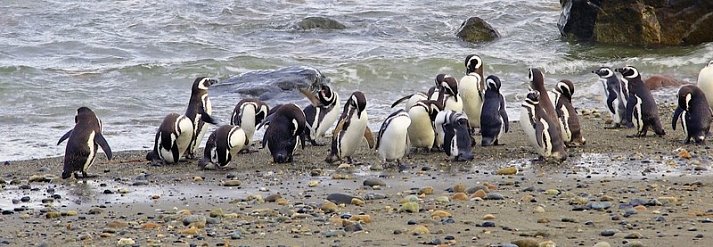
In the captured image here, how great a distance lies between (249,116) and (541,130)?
2.89 meters

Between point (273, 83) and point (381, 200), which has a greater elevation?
point (381, 200)

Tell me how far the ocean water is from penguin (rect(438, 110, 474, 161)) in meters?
2.94

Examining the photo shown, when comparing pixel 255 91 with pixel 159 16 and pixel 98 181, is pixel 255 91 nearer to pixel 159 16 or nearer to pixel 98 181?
pixel 98 181

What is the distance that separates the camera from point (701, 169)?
346 inches

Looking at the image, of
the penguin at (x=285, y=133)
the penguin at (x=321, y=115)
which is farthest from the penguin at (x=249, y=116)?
the penguin at (x=285, y=133)

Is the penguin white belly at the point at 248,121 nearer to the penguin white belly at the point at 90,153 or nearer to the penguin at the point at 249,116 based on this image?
the penguin at the point at 249,116

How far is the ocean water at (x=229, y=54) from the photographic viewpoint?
46.6ft

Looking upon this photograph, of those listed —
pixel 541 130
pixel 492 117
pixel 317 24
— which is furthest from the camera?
pixel 317 24

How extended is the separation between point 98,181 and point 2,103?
589 cm

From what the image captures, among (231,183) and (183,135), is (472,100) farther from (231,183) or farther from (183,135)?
(231,183)

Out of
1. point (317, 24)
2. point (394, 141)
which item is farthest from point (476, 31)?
point (394, 141)

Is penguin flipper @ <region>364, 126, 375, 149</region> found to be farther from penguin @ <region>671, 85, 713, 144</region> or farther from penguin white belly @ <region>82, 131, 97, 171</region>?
penguin @ <region>671, 85, 713, 144</region>

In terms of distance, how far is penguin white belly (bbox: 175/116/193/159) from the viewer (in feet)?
33.5

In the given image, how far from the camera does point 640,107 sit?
429 inches
